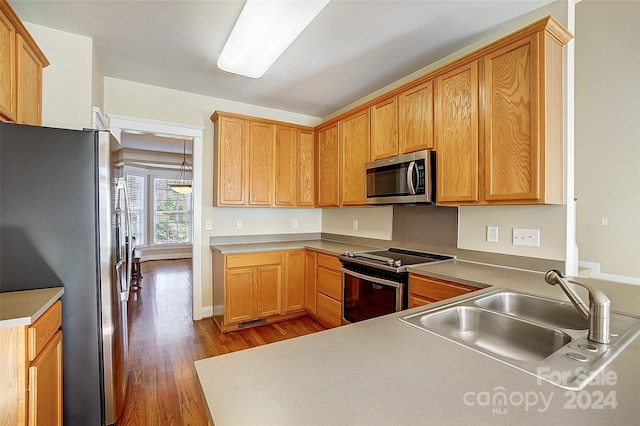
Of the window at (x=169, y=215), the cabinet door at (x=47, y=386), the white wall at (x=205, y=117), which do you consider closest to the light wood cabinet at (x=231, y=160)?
the white wall at (x=205, y=117)

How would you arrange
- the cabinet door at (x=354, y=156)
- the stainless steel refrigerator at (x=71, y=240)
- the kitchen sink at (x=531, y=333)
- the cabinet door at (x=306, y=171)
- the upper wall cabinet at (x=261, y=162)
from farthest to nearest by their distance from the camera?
the cabinet door at (x=306, y=171)
the upper wall cabinet at (x=261, y=162)
the cabinet door at (x=354, y=156)
the stainless steel refrigerator at (x=71, y=240)
the kitchen sink at (x=531, y=333)

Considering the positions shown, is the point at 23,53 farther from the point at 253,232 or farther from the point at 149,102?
the point at 253,232

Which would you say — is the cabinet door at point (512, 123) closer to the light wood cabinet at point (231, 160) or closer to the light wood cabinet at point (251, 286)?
the light wood cabinet at point (251, 286)

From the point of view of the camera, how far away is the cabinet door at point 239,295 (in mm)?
2973

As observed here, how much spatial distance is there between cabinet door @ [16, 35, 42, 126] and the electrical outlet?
3213mm

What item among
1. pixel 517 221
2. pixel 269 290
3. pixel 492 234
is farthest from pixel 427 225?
pixel 269 290

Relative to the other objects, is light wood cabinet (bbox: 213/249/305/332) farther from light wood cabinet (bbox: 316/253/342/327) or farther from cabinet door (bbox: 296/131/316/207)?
cabinet door (bbox: 296/131/316/207)

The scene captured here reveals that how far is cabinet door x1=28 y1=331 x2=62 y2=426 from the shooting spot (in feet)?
3.85

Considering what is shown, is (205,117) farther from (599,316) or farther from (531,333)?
(599,316)

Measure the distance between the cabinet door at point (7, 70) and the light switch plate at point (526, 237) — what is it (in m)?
3.20

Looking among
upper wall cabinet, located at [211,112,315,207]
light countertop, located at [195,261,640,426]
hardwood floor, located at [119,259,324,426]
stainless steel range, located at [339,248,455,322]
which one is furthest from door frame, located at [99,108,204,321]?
light countertop, located at [195,261,640,426]

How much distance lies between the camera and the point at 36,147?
1.52 metres

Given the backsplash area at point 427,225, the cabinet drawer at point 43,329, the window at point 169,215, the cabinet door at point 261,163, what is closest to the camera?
the cabinet drawer at point 43,329

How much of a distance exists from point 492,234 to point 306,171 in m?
2.30
